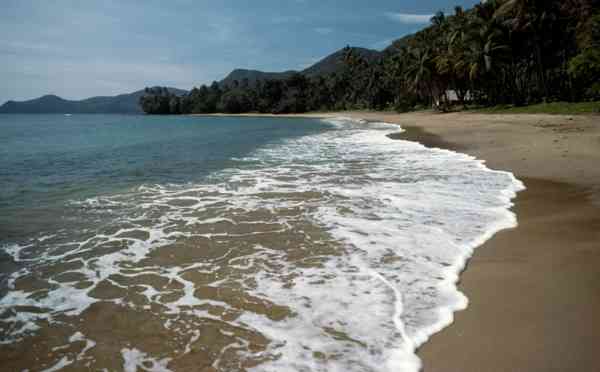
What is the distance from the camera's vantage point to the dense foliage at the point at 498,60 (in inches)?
1279

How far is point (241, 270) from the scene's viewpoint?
205 inches

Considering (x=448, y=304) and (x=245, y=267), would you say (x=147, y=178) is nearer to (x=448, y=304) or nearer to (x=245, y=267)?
(x=245, y=267)

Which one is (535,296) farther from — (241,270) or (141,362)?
(141,362)

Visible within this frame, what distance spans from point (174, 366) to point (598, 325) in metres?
3.78

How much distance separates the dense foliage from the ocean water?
946 inches

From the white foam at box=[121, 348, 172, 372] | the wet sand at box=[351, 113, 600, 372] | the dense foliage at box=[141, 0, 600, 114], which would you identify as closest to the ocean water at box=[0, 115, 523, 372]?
the white foam at box=[121, 348, 172, 372]

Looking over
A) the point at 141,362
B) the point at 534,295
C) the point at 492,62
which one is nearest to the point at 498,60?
the point at 492,62

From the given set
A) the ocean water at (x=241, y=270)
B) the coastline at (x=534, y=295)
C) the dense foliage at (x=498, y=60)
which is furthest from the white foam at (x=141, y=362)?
the dense foliage at (x=498, y=60)

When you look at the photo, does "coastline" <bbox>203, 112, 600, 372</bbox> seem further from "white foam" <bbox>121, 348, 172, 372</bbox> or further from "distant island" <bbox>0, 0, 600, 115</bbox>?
"distant island" <bbox>0, 0, 600, 115</bbox>

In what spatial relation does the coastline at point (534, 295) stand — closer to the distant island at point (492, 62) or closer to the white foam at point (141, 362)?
the white foam at point (141, 362)

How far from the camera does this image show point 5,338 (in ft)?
12.6

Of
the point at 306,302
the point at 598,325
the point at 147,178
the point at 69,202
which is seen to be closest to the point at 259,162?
the point at 147,178

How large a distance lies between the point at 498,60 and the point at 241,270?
150 feet

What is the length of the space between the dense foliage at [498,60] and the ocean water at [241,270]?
24031mm
